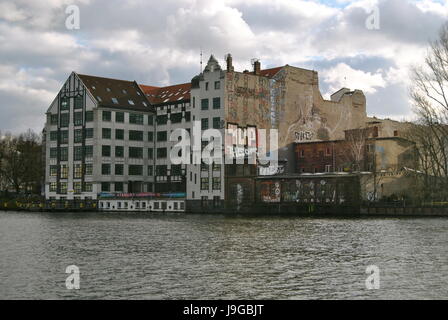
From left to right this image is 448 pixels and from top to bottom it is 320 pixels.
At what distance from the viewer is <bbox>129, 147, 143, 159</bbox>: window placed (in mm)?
121500

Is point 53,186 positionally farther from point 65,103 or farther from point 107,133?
point 65,103

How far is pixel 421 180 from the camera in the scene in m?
87.1

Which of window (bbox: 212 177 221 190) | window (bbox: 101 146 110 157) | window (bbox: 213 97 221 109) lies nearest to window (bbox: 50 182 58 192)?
window (bbox: 101 146 110 157)

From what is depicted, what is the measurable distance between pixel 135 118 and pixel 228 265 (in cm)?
9163

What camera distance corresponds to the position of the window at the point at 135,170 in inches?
4771

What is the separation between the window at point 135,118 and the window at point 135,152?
5283 mm

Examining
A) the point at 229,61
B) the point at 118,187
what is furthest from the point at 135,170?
the point at 229,61

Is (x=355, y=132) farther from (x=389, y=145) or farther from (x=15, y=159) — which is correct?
(x=15, y=159)

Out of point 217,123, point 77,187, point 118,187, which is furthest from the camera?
point 118,187

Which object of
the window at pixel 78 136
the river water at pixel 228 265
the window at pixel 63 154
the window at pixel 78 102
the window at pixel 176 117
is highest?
the window at pixel 78 102

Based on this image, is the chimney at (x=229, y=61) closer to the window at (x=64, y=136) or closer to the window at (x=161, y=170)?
the window at (x=161, y=170)

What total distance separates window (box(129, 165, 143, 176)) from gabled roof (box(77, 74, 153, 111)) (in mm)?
11365

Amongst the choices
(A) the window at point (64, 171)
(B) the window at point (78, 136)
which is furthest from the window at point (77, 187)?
(B) the window at point (78, 136)

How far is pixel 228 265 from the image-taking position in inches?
1313
